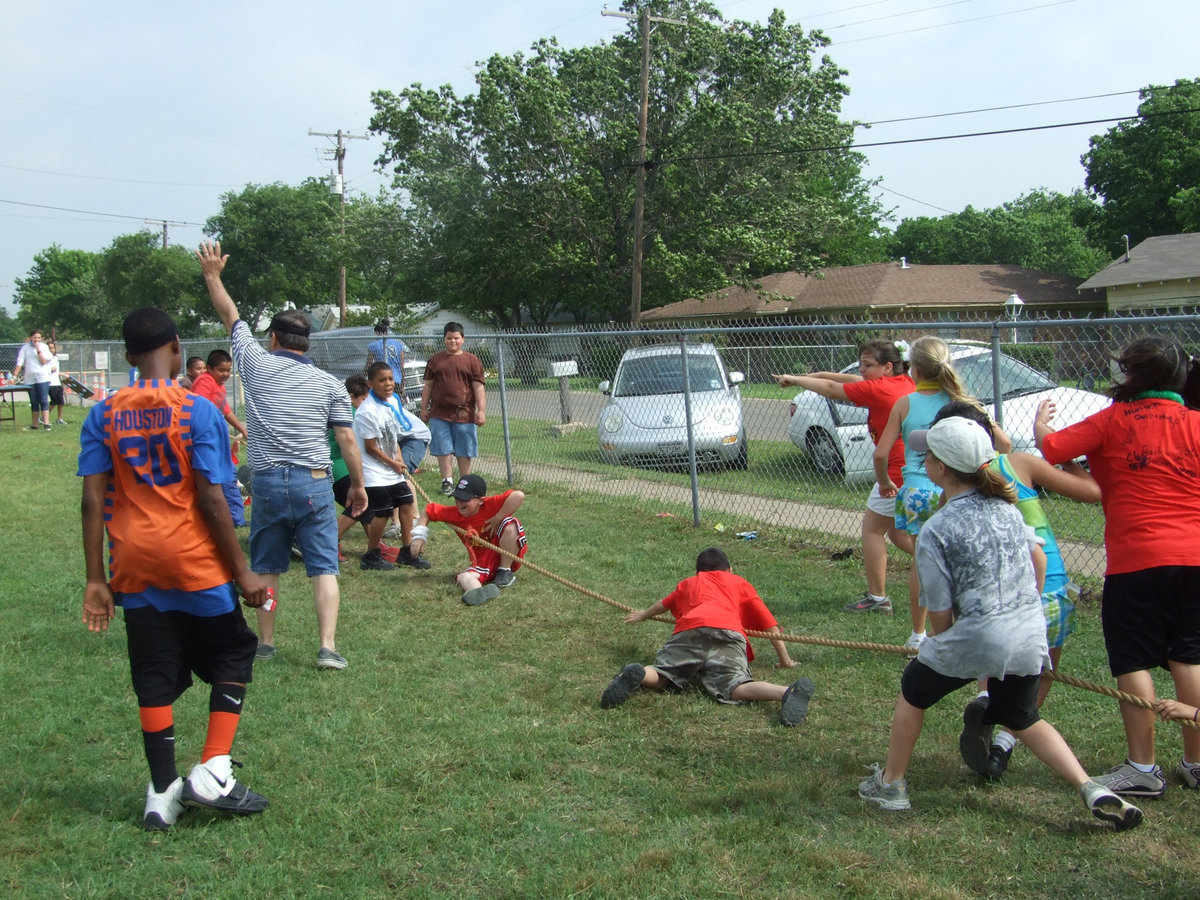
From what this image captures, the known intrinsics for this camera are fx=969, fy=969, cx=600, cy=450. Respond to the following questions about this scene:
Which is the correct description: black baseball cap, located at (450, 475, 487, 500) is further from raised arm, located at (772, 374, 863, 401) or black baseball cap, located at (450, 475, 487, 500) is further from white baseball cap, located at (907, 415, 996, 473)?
Answer: white baseball cap, located at (907, 415, 996, 473)

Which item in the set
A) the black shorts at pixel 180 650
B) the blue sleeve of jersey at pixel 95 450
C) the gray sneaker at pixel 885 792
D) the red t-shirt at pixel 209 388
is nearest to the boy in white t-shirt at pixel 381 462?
the red t-shirt at pixel 209 388

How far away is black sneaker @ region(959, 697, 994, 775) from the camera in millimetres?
3531

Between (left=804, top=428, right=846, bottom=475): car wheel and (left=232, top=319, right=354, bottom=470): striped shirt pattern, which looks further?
(left=804, top=428, right=846, bottom=475): car wheel

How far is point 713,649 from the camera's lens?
15.6 feet

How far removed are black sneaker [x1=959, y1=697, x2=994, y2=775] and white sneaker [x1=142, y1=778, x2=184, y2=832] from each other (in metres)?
2.88

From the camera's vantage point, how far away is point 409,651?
5.55m

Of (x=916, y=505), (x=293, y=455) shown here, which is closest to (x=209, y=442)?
(x=293, y=455)

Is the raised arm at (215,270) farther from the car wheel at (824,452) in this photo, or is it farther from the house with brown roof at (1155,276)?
the house with brown roof at (1155,276)

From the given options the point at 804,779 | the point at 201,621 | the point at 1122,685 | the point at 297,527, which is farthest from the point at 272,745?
the point at 1122,685

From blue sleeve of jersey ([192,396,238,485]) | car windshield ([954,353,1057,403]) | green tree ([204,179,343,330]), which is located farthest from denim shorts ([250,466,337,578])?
green tree ([204,179,343,330])

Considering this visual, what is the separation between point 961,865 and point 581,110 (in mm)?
28956

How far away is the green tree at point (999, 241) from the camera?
70938 mm

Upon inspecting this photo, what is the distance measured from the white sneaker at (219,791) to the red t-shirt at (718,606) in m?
2.14

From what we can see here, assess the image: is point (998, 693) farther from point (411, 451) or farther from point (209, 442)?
point (411, 451)
